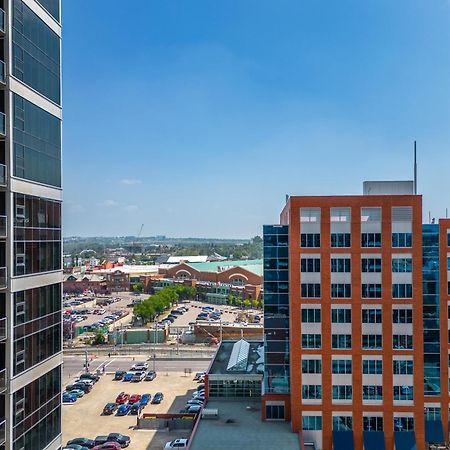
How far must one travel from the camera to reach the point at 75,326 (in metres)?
92.0

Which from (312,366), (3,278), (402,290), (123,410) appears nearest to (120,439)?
(123,410)

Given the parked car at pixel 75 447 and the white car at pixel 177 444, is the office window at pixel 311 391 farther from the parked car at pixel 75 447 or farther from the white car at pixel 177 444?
the parked car at pixel 75 447

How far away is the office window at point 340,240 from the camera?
113ft

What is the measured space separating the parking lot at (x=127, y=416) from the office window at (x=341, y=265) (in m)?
21.3

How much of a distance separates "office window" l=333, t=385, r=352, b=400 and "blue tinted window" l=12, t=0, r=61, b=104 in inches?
1058

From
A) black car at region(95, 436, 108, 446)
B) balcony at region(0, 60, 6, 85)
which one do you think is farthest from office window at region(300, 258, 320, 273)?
balcony at region(0, 60, 6, 85)

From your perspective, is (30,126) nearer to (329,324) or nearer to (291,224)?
(291,224)

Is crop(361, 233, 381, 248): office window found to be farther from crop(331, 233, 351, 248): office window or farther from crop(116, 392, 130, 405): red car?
crop(116, 392, 130, 405): red car

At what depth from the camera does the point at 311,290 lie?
34438 mm

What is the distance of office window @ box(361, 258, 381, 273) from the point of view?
34062mm

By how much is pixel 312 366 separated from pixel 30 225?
2416 centimetres

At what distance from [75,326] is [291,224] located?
69753 mm

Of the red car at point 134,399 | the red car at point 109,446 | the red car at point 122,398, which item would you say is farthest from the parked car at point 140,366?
the red car at point 109,446

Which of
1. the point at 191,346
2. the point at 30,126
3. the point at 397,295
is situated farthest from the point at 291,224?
the point at 191,346
